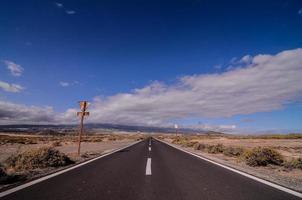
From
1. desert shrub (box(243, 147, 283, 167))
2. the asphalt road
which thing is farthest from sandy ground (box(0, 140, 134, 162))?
desert shrub (box(243, 147, 283, 167))

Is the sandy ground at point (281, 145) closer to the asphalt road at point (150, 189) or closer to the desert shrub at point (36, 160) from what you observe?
the asphalt road at point (150, 189)

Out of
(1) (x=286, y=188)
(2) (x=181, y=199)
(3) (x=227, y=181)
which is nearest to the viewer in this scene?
(2) (x=181, y=199)

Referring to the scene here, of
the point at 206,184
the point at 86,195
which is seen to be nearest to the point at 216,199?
the point at 206,184

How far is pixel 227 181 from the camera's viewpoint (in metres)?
8.21

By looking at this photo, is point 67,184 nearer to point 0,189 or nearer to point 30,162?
point 0,189

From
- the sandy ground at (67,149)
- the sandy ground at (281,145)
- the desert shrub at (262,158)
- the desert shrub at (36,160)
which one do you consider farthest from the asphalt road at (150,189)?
the sandy ground at (281,145)

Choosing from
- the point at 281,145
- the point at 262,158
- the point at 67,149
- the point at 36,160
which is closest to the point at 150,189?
the point at 36,160

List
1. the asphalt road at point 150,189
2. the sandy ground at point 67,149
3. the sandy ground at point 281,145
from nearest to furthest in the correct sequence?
the asphalt road at point 150,189, the sandy ground at point 67,149, the sandy ground at point 281,145

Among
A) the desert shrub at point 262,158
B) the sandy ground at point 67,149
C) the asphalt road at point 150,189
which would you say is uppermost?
the desert shrub at point 262,158

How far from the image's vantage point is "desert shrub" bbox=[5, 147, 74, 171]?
11.7 metres

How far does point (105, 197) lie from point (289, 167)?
35.5 ft

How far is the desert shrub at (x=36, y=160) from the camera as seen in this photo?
462 inches

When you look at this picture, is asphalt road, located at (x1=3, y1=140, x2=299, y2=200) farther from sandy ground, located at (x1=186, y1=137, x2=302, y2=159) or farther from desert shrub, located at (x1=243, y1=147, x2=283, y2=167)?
sandy ground, located at (x1=186, y1=137, x2=302, y2=159)

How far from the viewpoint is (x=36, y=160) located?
12.2 metres
